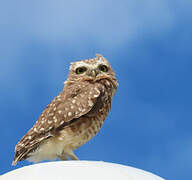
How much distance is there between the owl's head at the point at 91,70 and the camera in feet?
18.0

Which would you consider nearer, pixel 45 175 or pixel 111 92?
pixel 45 175

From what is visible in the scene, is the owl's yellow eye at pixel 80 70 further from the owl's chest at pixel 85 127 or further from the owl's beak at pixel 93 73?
the owl's chest at pixel 85 127

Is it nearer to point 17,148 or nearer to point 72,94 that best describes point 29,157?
point 17,148

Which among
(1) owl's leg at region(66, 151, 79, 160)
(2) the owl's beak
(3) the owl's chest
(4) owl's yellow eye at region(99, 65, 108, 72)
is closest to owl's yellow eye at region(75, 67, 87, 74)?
(2) the owl's beak

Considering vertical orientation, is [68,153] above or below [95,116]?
below

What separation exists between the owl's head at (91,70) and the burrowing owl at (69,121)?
1 cm

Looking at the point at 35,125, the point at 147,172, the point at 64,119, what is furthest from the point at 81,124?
the point at 147,172

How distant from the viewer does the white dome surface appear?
12.4ft

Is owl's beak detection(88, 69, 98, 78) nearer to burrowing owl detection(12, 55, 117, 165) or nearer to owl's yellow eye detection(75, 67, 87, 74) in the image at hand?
burrowing owl detection(12, 55, 117, 165)

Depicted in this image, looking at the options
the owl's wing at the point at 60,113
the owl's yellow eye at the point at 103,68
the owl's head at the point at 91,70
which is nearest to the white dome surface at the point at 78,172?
the owl's wing at the point at 60,113

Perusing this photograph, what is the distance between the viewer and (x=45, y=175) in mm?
3818

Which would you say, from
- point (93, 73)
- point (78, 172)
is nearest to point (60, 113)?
point (93, 73)

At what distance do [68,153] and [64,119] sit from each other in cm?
44

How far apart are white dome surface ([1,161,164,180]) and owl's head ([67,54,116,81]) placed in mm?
1612
